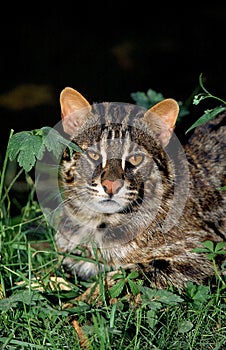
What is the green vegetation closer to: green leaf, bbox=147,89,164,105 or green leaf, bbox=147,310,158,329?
green leaf, bbox=147,310,158,329

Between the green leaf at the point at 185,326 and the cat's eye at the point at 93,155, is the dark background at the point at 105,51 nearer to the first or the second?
the cat's eye at the point at 93,155

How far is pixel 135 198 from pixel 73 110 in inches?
26.8

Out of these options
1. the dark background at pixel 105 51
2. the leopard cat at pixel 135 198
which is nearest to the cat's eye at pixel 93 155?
the leopard cat at pixel 135 198

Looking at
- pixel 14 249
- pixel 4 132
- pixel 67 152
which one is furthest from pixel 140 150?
pixel 4 132

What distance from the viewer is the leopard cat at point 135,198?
4.51 metres

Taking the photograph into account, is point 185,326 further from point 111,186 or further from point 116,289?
point 111,186

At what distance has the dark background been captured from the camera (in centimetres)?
730

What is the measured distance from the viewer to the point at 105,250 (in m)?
4.83

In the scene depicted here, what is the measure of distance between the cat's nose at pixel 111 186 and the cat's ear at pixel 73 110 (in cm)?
55

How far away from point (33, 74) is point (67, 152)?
2.77 m

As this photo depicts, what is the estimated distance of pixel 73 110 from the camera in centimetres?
473

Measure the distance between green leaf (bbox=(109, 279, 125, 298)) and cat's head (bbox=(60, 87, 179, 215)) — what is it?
1.38 feet

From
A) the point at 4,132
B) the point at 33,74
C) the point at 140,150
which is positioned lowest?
the point at 140,150

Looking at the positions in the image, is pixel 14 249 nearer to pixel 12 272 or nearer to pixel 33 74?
pixel 12 272
